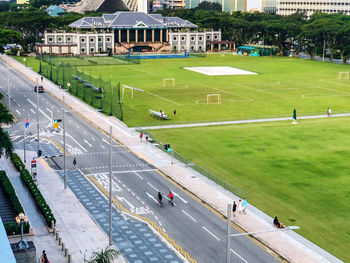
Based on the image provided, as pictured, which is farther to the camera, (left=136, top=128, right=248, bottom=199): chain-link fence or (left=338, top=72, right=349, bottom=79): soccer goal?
(left=338, top=72, right=349, bottom=79): soccer goal

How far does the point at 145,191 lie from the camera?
213 feet

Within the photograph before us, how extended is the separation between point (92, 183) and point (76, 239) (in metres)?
17.2

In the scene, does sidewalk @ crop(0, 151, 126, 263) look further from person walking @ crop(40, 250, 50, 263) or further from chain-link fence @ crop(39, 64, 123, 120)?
chain-link fence @ crop(39, 64, 123, 120)

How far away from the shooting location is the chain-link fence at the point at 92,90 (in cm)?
10856

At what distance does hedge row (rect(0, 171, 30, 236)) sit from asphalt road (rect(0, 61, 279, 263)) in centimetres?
1115

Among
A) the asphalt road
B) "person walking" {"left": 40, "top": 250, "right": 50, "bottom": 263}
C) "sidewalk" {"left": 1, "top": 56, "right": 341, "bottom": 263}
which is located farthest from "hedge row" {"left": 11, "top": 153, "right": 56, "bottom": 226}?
"sidewalk" {"left": 1, "top": 56, "right": 341, "bottom": 263}

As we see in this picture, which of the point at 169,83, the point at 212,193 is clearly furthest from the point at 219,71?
the point at 212,193

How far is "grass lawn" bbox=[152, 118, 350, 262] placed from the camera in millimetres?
56906

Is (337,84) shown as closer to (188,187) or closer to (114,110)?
(114,110)

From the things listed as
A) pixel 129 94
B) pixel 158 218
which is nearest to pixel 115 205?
pixel 158 218

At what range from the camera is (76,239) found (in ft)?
167

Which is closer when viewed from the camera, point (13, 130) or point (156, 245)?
point (156, 245)

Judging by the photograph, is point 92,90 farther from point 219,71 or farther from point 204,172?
point 219,71

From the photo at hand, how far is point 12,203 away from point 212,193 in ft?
70.7
